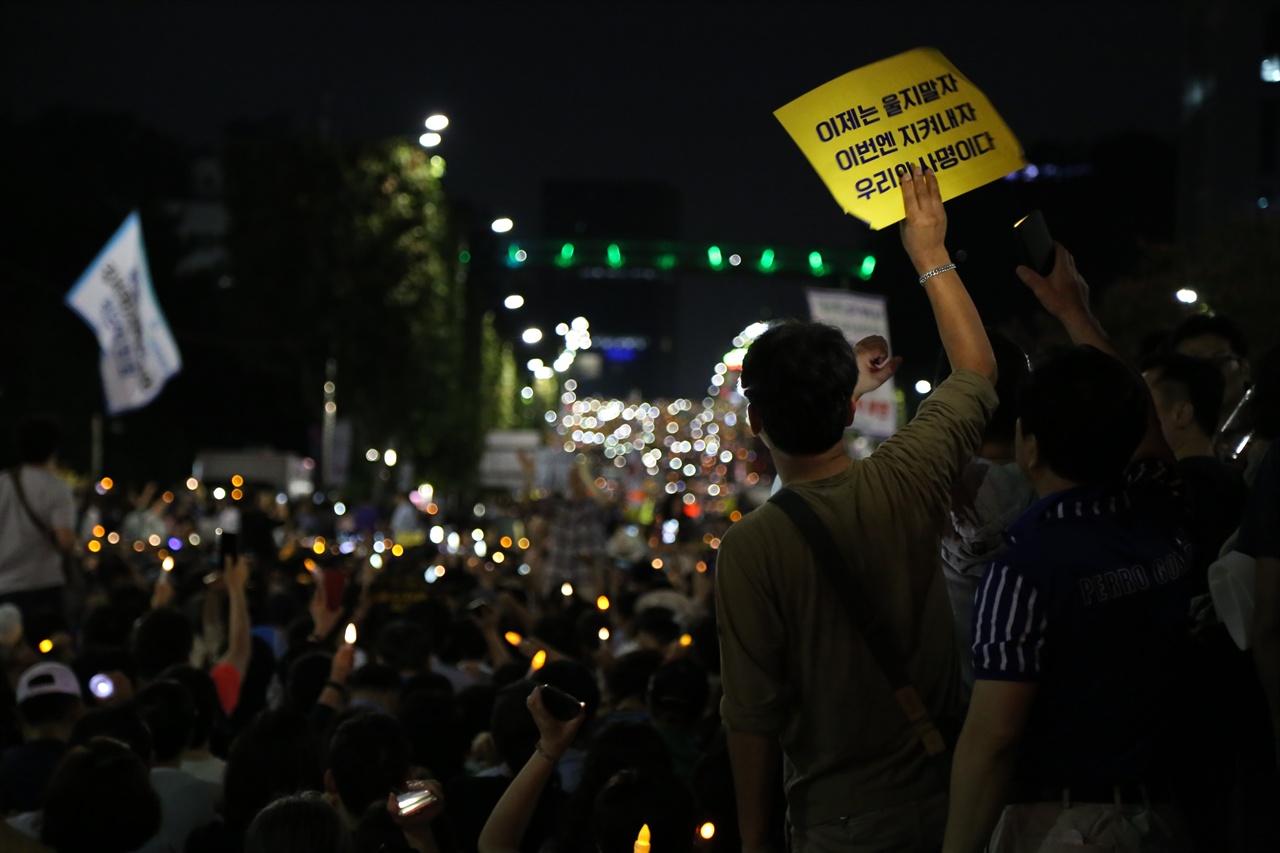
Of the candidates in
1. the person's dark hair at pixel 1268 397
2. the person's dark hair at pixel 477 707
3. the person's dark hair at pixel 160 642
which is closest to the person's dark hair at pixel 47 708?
the person's dark hair at pixel 160 642

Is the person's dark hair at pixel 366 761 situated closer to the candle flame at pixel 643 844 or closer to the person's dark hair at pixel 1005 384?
the candle flame at pixel 643 844

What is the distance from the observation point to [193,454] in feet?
200

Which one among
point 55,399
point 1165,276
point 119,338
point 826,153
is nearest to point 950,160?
point 826,153

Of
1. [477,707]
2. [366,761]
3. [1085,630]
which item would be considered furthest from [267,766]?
[1085,630]

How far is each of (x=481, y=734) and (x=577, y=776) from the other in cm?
100

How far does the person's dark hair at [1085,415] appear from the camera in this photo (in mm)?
3795

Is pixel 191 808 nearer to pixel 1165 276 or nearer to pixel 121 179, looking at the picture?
pixel 1165 276

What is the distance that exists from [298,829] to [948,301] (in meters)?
2.10

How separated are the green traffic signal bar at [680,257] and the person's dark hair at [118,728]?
47.3 m

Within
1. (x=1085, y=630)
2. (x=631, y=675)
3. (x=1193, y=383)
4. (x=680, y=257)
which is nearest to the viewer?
(x=1085, y=630)

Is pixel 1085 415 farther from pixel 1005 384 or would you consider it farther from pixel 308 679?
pixel 308 679

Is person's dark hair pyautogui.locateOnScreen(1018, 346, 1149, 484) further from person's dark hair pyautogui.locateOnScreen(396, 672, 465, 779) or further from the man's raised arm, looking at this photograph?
person's dark hair pyautogui.locateOnScreen(396, 672, 465, 779)

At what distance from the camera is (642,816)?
4723 millimetres

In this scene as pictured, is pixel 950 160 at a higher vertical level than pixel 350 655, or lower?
higher
